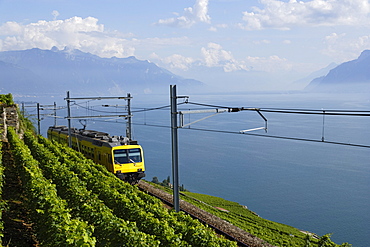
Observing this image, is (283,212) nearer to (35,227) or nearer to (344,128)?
(35,227)

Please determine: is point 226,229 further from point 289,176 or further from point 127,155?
point 289,176

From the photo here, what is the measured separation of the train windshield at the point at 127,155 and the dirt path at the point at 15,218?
5741 mm

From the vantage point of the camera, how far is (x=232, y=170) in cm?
7994

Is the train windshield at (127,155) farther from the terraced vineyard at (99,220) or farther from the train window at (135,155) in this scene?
A: the terraced vineyard at (99,220)

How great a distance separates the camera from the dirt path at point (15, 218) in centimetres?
1156

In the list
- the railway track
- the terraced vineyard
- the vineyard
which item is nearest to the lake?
the railway track

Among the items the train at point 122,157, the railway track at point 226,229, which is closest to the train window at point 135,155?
the train at point 122,157

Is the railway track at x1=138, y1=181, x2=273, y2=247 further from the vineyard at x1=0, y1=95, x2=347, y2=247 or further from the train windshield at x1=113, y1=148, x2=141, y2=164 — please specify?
the vineyard at x1=0, y1=95, x2=347, y2=247

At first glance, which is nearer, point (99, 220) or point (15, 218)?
point (99, 220)

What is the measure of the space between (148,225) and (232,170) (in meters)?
69.5

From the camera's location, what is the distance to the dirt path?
37.9 feet

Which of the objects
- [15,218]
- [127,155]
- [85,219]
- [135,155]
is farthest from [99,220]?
[135,155]

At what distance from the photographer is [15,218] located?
13.7 meters

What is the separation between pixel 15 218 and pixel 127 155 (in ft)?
32.8
